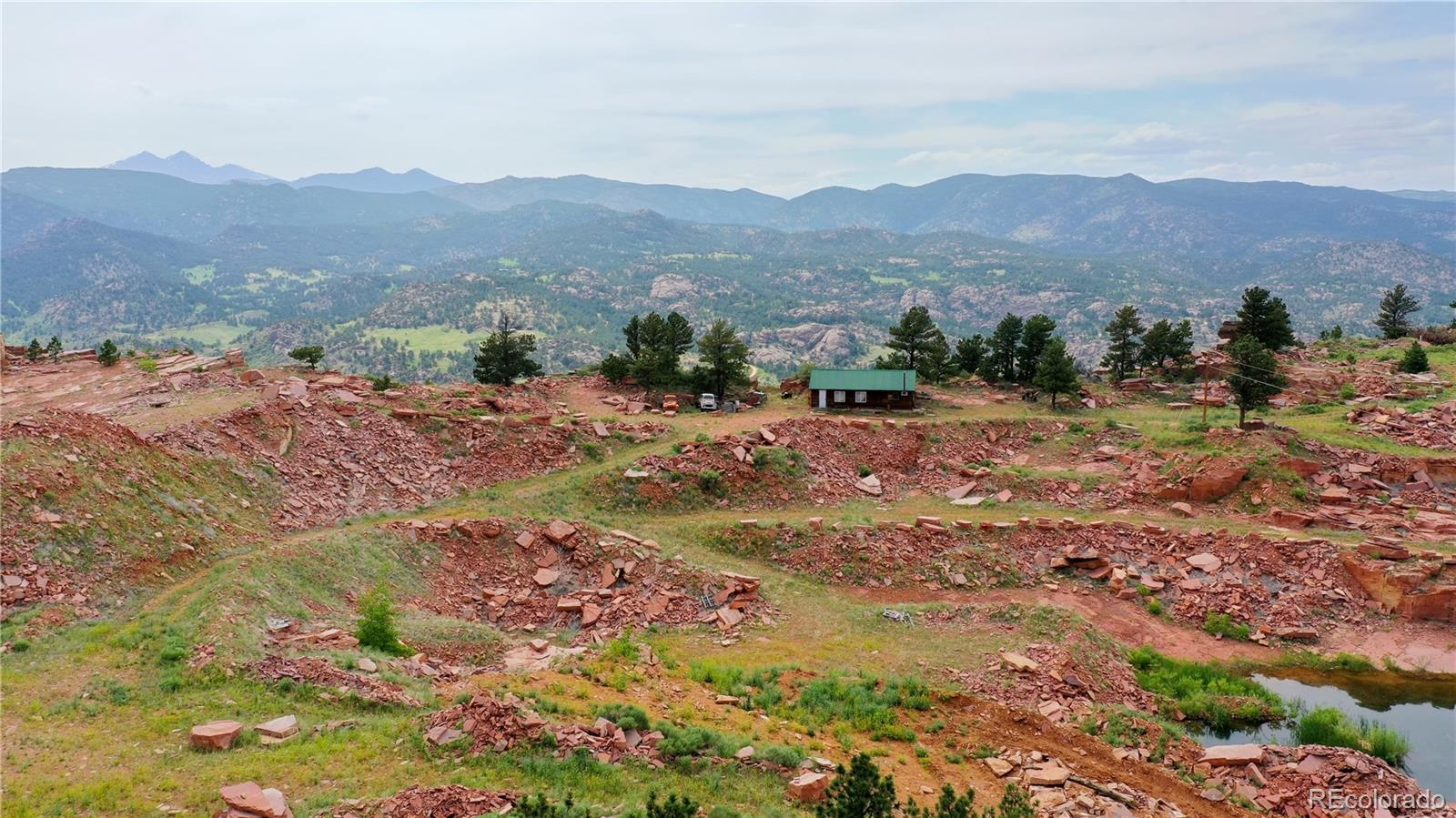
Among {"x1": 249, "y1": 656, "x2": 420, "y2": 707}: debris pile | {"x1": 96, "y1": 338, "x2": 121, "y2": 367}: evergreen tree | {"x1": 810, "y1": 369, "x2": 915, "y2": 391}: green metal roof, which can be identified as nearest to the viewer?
{"x1": 249, "y1": 656, "x2": 420, "y2": 707}: debris pile

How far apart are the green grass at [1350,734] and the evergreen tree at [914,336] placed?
128 ft

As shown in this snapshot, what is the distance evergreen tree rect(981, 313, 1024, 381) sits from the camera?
2367 inches

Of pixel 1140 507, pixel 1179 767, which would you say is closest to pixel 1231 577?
pixel 1140 507

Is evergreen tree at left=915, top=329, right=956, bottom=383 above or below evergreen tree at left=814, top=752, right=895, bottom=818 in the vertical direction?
above

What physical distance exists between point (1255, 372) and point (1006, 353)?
680 inches

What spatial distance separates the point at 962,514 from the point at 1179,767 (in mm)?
17582

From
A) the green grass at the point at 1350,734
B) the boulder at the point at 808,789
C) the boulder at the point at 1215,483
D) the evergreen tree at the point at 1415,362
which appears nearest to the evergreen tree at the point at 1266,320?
the evergreen tree at the point at 1415,362

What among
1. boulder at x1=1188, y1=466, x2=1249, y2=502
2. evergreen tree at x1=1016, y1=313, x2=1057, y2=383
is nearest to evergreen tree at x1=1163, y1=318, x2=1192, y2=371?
evergreen tree at x1=1016, y1=313, x2=1057, y2=383

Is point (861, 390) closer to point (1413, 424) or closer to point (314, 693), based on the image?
point (1413, 424)

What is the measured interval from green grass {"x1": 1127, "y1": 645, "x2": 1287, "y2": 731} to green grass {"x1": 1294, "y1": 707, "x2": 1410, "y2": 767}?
1.09 m

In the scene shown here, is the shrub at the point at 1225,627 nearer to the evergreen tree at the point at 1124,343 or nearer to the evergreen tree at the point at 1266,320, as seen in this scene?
the evergreen tree at the point at 1124,343

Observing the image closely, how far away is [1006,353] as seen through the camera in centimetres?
6056

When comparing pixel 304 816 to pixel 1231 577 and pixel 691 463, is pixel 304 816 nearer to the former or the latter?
pixel 691 463

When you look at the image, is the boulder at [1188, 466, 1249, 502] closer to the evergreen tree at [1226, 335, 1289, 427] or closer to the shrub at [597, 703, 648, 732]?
the evergreen tree at [1226, 335, 1289, 427]
